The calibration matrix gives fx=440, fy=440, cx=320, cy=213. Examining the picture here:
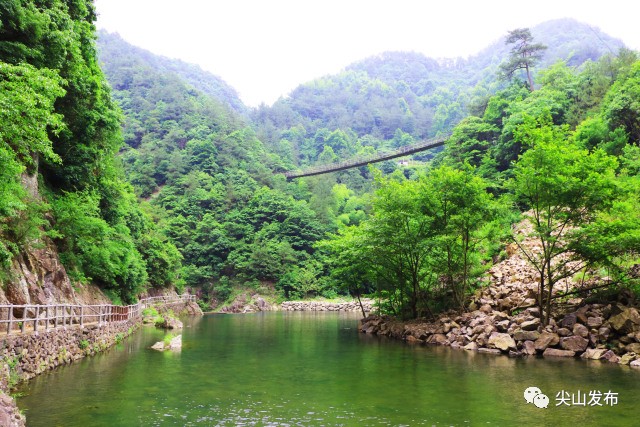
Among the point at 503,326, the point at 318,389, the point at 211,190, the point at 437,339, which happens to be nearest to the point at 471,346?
the point at 503,326

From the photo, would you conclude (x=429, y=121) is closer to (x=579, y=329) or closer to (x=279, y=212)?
(x=279, y=212)

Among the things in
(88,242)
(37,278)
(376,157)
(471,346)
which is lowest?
(471,346)

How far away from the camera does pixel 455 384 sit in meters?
11.5

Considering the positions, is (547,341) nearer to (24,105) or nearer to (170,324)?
(24,105)

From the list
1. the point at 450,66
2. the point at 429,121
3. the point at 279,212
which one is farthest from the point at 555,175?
the point at 450,66

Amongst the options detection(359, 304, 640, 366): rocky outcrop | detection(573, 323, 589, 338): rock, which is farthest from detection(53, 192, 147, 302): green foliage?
detection(573, 323, 589, 338): rock

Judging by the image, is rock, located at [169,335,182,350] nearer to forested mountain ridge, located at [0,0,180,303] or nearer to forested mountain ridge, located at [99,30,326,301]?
forested mountain ridge, located at [0,0,180,303]

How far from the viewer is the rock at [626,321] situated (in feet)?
48.9

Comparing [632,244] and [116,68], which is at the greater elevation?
[116,68]

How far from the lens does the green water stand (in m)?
8.46

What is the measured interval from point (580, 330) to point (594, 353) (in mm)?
1127

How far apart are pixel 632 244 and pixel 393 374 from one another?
9885 mm

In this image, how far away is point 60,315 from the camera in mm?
13438

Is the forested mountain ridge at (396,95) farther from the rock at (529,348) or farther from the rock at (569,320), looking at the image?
the rock at (529,348)
